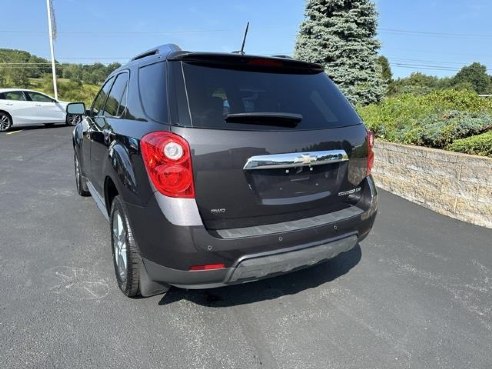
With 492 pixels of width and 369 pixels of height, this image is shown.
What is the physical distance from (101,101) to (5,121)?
12619mm

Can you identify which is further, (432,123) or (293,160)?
(432,123)

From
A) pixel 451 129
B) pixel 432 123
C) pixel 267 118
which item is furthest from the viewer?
pixel 432 123

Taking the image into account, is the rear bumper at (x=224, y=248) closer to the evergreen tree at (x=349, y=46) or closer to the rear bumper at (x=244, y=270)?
the rear bumper at (x=244, y=270)

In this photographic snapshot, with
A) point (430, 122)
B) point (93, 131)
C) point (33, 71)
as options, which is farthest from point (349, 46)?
point (33, 71)

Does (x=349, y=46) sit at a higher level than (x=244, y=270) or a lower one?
higher

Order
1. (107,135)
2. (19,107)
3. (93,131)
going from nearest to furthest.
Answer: (107,135) → (93,131) → (19,107)

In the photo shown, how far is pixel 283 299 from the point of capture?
9.98 ft

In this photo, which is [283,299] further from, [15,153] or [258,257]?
[15,153]

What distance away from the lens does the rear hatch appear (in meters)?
2.30

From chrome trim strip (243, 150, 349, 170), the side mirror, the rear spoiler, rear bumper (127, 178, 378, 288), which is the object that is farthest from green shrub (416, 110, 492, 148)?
the side mirror

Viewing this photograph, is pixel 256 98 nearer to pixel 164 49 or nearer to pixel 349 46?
pixel 164 49

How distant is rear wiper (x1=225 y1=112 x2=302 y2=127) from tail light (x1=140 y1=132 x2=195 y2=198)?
13.9 inches

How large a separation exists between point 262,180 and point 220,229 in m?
0.39

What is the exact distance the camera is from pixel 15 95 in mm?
14703
